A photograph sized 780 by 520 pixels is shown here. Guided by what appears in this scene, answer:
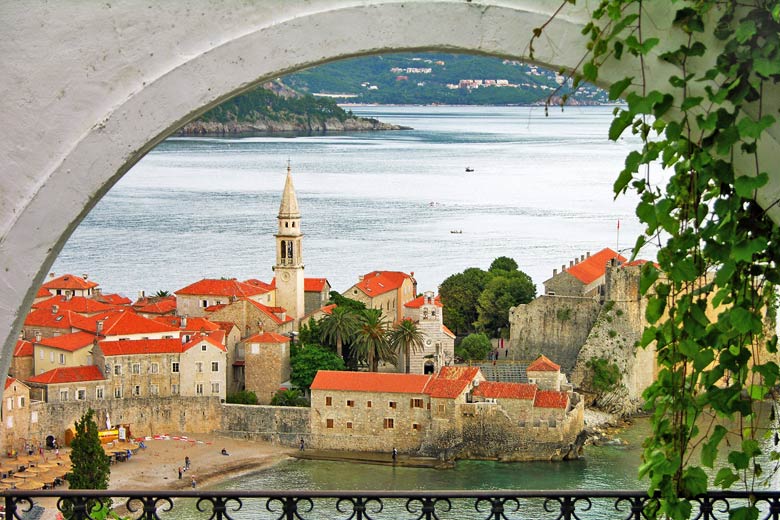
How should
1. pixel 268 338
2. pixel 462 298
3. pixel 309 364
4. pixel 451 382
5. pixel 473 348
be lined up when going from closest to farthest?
1. pixel 451 382
2. pixel 309 364
3. pixel 268 338
4. pixel 473 348
5. pixel 462 298

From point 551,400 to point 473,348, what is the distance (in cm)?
562

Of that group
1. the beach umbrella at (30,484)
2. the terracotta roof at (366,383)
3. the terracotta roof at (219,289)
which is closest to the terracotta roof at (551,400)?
the terracotta roof at (366,383)

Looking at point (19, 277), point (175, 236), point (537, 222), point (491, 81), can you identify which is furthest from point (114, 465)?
point (491, 81)

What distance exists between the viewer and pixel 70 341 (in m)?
30.9

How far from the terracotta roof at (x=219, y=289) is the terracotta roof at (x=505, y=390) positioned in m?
9.45

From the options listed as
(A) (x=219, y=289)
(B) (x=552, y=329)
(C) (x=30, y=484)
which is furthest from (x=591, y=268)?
(C) (x=30, y=484)

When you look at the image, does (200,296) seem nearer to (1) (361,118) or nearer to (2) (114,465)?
(2) (114,465)

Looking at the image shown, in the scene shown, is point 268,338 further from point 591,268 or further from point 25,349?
point 591,268

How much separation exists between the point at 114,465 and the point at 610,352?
13370 millimetres

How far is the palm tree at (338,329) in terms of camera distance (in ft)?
107

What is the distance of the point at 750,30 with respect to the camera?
2.08m

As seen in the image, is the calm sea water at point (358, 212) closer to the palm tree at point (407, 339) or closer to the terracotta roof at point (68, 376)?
the palm tree at point (407, 339)

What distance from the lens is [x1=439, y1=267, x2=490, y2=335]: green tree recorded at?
38.0 meters

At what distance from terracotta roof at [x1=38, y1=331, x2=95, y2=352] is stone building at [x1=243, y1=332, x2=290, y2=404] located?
382cm
